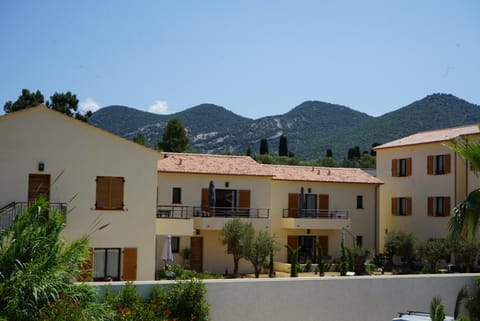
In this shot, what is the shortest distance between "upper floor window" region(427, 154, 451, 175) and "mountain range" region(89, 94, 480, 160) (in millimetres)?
60541

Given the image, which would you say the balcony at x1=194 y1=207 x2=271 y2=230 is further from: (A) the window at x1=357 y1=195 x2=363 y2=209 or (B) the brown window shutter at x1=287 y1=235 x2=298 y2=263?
(A) the window at x1=357 y1=195 x2=363 y2=209

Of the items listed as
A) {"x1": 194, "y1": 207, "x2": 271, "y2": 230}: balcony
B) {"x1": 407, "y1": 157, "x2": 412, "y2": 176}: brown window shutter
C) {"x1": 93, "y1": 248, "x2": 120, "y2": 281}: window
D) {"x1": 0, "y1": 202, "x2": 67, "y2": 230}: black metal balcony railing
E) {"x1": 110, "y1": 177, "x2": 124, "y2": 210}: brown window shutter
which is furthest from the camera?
{"x1": 407, "y1": 157, "x2": 412, "y2": 176}: brown window shutter

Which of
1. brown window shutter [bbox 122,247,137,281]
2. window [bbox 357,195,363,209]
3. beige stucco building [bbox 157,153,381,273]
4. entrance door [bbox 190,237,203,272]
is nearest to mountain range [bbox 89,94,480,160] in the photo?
window [bbox 357,195,363,209]

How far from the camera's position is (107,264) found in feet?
76.8

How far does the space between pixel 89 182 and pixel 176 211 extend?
387 inches

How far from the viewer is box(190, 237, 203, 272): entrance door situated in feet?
108

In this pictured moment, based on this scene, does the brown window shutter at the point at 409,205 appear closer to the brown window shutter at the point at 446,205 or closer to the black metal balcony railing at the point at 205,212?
the brown window shutter at the point at 446,205

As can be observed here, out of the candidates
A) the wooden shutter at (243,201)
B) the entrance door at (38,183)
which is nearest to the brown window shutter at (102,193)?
the entrance door at (38,183)

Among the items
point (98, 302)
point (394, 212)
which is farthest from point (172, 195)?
point (98, 302)

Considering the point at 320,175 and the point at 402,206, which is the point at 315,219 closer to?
the point at 320,175

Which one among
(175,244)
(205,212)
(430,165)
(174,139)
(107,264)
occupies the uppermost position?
(174,139)

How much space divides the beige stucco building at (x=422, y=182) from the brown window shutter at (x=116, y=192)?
61.7ft

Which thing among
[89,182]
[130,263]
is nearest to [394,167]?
[130,263]

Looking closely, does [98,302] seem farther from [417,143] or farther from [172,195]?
[417,143]
